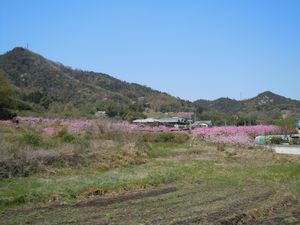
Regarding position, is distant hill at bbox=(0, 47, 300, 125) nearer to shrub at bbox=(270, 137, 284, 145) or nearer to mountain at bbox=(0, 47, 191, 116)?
mountain at bbox=(0, 47, 191, 116)

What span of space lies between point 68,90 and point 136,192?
352 feet

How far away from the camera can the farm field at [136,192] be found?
10125 millimetres

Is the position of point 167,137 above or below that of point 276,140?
above

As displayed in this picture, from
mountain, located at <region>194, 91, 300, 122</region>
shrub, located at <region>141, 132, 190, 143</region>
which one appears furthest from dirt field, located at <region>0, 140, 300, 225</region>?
mountain, located at <region>194, 91, 300, 122</region>

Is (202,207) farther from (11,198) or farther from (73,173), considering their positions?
(73,173)

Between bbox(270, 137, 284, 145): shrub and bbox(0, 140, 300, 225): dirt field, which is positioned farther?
bbox(270, 137, 284, 145): shrub

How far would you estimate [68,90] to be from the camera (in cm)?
11850

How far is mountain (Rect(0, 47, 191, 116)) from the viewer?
332ft

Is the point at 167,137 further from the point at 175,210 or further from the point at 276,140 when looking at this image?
the point at 175,210

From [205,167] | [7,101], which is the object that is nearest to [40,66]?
[7,101]

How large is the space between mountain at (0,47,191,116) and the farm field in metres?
72.1

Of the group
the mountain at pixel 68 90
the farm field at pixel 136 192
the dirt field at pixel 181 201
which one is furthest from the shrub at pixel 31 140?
the mountain at pixel 68 90

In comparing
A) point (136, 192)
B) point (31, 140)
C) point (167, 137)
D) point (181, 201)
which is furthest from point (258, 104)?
point (181, 201)

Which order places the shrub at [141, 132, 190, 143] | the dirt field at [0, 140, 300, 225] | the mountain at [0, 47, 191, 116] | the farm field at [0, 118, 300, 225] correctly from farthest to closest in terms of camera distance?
the mountain at [0, 47, 191, 116], the shrub at [141, 132, 190, 143], the farm field at [0, 118, 300, 225], the dirt field at [0, 140, 300, 225]
